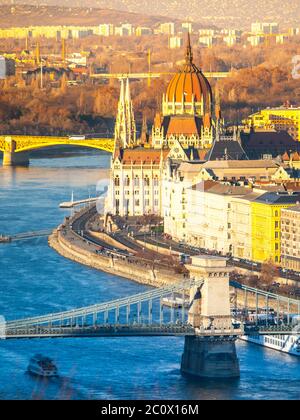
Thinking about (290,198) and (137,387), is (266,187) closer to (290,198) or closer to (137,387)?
(290,198)

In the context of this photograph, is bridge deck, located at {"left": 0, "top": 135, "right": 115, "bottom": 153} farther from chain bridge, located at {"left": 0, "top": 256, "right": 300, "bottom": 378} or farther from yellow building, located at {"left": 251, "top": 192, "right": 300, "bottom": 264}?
chain bridge, located at {"left": 0, "top": 256, "right": 300, "bottom": 378}

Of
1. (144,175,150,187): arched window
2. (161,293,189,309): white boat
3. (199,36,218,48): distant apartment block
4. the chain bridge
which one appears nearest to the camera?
the chain bridge

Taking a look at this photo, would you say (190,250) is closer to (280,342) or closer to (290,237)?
(290,237)

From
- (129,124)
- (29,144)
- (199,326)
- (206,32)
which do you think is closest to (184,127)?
(129,124)

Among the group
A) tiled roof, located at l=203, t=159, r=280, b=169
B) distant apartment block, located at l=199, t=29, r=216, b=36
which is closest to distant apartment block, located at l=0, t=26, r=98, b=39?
distant apartment block, located at l=199, t=29, r=216, b=36

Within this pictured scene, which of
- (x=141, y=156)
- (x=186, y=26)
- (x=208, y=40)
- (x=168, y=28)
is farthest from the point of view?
(x=168, y=28)

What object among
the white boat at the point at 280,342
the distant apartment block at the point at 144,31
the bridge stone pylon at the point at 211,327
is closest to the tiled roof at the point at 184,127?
the white boat at the point at 280,342
